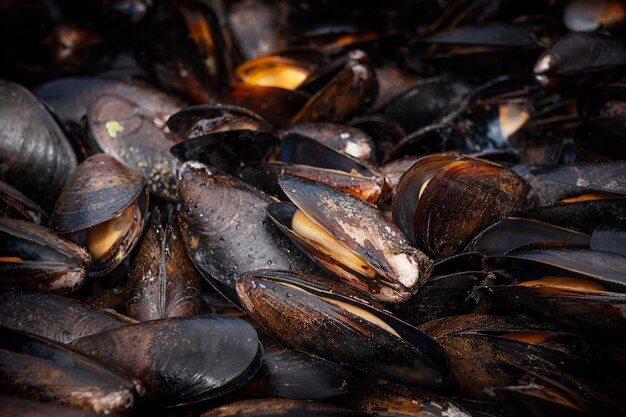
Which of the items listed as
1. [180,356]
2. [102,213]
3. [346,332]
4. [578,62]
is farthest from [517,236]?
[102,213]

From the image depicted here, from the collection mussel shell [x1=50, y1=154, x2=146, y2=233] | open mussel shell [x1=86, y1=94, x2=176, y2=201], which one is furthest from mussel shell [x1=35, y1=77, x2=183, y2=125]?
mussel shell [x1=50, y1=154, x2=146, y2=233]

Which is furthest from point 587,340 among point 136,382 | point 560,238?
point 136,382

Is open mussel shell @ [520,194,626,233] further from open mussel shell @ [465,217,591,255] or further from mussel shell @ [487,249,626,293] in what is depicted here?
mussel shell @ [487,249,626,293]

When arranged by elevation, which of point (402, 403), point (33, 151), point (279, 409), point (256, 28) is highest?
point (256, 28)

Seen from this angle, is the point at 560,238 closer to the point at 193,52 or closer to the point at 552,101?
the point at 552,101

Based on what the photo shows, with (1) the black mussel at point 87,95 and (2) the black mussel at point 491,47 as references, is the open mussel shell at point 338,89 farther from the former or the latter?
(1) the black mussel at point 87,95

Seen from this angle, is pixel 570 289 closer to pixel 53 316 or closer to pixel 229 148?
pixel 229 148
